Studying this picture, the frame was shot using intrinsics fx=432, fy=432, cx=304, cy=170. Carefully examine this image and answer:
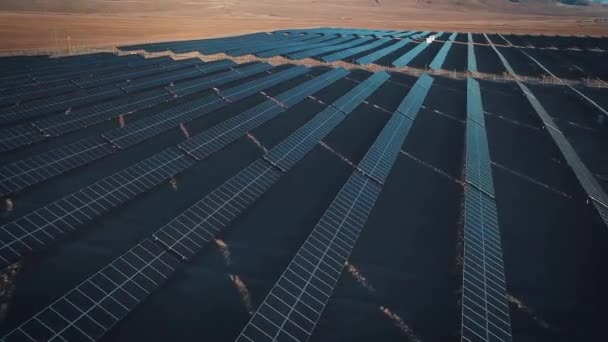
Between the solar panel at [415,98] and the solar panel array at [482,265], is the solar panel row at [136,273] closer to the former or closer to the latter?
the solar panel array at [482,265]

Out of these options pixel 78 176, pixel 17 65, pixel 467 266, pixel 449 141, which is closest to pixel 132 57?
pixel 17 65

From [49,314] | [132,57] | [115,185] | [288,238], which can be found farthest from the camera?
[132,57]

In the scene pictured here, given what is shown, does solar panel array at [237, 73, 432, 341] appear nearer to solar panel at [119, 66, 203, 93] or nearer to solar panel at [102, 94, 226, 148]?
solar panel at [102, 94, 226, 148]

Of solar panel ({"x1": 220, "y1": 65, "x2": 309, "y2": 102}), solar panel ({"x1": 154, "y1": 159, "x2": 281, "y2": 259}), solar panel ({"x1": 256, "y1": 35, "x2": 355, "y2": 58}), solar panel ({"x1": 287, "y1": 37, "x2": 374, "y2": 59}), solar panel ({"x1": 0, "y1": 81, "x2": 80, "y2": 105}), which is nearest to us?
solar panel ({"x1": 154, "y1": 159, "x2": 281, "y2": 259})

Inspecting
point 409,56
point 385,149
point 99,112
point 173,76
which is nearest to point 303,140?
point 385,149

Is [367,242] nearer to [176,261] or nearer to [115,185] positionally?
[176,261]

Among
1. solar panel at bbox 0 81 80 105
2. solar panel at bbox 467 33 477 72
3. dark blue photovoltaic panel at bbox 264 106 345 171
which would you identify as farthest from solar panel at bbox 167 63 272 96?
solar panel at bbox 467 33 477 72

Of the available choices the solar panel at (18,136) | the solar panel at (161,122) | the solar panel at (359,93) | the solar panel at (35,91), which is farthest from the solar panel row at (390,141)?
the solar panel at (35,91)
